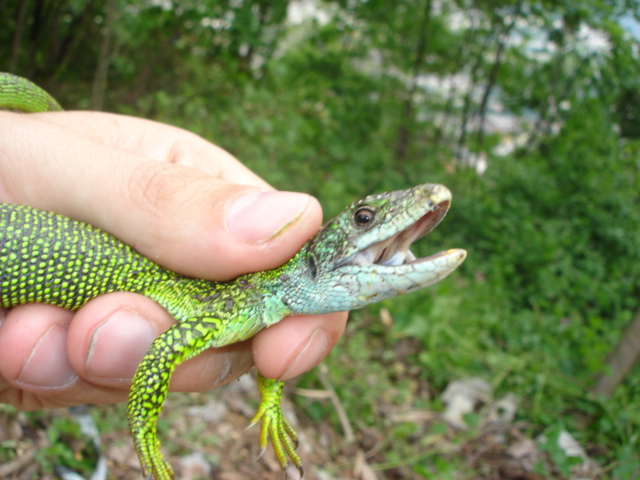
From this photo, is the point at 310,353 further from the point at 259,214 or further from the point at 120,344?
the point at 120,344

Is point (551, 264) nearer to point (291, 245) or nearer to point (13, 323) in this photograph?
point (291, 245)

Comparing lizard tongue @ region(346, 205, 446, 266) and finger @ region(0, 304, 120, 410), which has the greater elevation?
lizard tongue @ region(346, 205, 446, 266)

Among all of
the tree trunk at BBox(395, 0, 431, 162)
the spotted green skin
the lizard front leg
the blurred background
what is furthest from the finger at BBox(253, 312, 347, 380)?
the tree trunk at BBox(395, 0, 431, 162)

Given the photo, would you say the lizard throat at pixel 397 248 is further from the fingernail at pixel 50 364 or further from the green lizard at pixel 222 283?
the fingernail at pixel 50 364

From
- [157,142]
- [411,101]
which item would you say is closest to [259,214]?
[157,142]

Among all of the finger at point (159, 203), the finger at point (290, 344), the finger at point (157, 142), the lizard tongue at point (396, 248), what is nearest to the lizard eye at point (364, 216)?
the lizard tongue at point (396, 248)

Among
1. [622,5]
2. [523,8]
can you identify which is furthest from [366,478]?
[523,8]

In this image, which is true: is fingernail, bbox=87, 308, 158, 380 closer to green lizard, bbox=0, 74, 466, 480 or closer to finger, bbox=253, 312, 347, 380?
green lizard, bbox=0, 74, 466, 480

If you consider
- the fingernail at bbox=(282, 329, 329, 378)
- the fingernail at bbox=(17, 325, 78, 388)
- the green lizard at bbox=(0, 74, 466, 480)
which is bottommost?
the fingernail at bbox=(17, 325, 78, 388)
